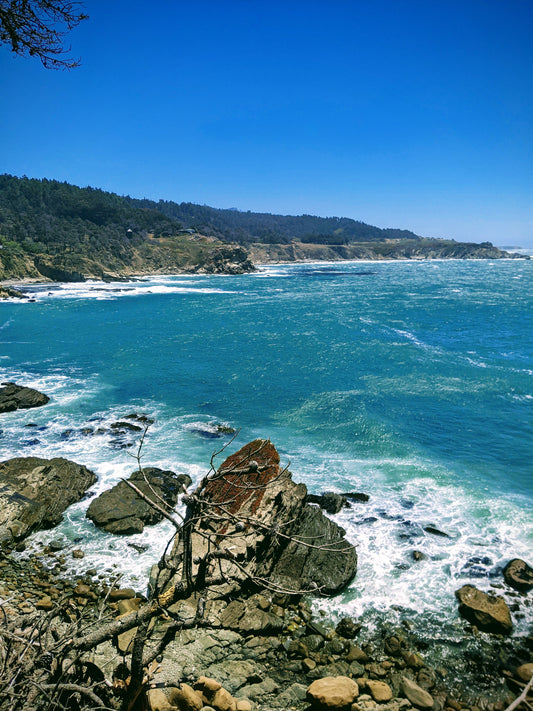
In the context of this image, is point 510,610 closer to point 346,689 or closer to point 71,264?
point 346,689

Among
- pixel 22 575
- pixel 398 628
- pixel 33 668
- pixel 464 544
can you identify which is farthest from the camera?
pixel 464 544

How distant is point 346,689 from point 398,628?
278 centimetres

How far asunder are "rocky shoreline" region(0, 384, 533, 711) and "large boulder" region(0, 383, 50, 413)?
11534mm

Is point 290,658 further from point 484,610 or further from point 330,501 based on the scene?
point 330,501

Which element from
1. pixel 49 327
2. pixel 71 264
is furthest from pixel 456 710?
pixel 71 264

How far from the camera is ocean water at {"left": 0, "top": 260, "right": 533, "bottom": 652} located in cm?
1187

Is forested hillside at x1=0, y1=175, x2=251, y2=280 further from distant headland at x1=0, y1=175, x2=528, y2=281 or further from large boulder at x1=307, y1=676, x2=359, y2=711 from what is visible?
large boulder at x1=307, y1=676, x2=359, y2=711

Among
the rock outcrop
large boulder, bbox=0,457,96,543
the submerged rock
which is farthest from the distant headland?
the submerged rock

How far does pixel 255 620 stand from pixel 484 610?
5.21 m

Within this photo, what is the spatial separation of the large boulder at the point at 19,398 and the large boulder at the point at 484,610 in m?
22.1

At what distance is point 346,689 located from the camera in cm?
710

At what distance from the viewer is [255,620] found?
888cm

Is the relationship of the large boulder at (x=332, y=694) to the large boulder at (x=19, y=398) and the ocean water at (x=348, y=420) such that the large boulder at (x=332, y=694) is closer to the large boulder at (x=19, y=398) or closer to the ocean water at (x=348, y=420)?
the ocean water at (x=348, y=420)

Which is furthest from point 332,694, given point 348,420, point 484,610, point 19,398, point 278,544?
point 19,398
